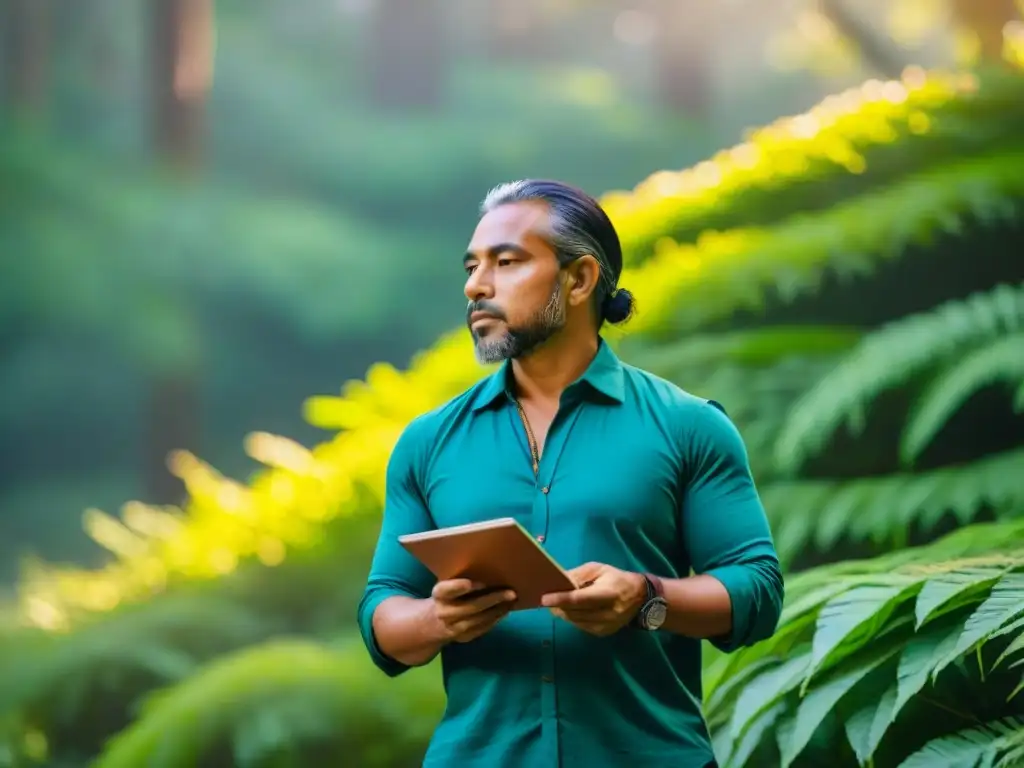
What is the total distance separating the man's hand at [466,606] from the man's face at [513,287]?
0.31 meters

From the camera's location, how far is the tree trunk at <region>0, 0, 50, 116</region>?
611 centimetres

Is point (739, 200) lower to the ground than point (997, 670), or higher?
higher

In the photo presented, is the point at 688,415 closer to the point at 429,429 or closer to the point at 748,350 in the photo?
the point at 429,429

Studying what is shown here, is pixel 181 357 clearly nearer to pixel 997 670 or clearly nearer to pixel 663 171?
pixel 663 171

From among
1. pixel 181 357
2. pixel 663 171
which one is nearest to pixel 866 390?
pixel 663 171

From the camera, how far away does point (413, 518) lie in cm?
161

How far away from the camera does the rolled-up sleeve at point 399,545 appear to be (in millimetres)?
1576

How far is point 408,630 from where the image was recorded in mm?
1497

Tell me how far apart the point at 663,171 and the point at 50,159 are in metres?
2.71

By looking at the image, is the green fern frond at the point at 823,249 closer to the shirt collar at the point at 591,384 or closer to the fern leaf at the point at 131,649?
the fern leaf at the point at 131,649

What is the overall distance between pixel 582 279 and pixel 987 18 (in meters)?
4.15

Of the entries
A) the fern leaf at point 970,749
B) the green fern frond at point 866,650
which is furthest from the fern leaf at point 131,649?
the fern leaf at point 970,749

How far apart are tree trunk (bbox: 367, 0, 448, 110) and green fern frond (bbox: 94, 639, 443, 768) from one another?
3.26 metres

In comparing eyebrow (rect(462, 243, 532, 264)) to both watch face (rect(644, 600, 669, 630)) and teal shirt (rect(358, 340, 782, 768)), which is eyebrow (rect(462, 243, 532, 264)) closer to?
teal shirt (rect(358, 340, 782, 768))
